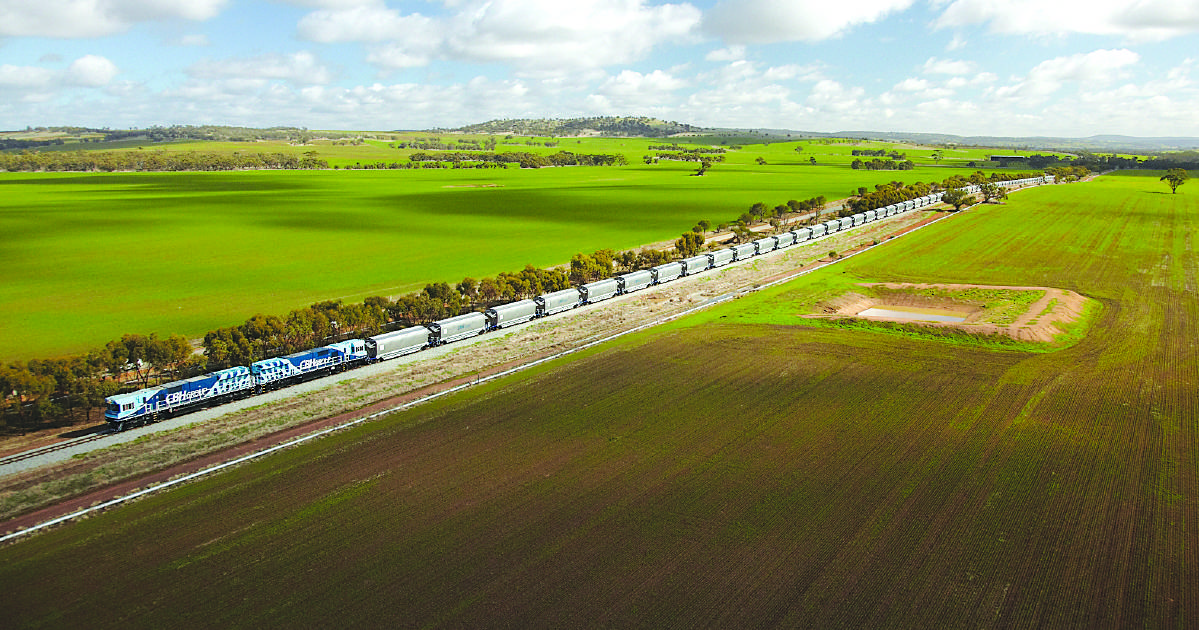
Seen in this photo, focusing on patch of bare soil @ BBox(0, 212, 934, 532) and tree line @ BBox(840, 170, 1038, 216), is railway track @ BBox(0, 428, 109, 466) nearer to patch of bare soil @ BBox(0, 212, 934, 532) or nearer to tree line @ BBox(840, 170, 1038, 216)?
patch of bare soil @ BBox(0, 212, 934, 532)

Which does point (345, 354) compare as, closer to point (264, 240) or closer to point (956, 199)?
point (264, 240)

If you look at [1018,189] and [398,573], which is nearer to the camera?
[398,573]

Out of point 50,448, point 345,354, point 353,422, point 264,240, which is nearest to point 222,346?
point 345,354

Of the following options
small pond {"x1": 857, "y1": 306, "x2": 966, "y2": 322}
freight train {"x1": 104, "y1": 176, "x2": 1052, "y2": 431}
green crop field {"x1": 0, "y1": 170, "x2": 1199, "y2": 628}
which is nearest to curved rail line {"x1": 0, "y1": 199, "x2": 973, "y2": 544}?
green crop field {"x1": 0, "y1": 170, "x2": 1199, "y2": 628}

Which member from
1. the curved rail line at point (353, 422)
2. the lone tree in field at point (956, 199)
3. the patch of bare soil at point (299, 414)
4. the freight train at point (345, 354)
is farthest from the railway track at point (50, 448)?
the lone tree in field at point (956, 199)

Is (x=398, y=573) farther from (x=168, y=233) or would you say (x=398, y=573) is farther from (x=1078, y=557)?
(x=168, y=233)

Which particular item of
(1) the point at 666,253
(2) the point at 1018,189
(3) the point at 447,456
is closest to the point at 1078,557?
Answer: (3) the point at 447,456
